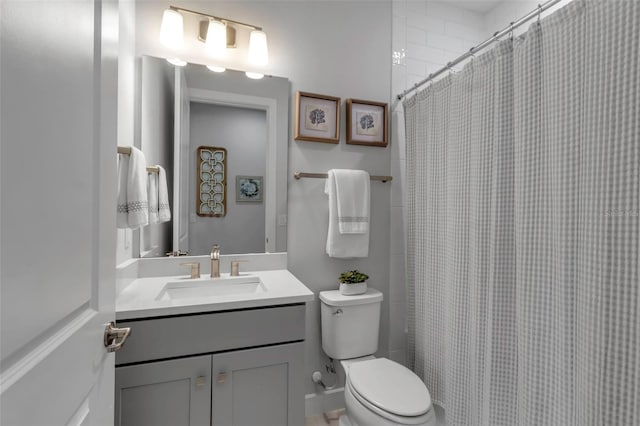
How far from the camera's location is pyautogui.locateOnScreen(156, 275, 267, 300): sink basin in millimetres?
1405

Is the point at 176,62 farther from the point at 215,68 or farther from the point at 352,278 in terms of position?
the point at 352,278

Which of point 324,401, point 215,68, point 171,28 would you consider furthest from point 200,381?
point 171,28

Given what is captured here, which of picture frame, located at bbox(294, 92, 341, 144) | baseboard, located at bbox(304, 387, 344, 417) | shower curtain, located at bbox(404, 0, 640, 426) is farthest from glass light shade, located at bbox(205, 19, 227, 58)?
baseboard, located at bbox(304, 387, 344, 417)

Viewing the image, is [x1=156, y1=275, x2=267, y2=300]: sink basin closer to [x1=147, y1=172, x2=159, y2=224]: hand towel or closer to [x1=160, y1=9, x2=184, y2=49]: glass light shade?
[x1=147, y1=172, x2=159, y2=224]: hand towel

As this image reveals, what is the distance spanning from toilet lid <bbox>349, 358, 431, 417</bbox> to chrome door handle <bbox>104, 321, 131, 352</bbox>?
98 centimetres

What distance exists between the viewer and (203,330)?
1122 mm

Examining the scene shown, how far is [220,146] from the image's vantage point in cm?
163

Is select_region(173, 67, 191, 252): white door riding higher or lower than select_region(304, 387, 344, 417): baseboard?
higher

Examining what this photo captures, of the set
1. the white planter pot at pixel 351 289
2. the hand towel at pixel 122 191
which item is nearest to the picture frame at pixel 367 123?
the white planter pot at pixel 351 289

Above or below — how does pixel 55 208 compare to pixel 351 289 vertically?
above

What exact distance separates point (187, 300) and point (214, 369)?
0.91 ft

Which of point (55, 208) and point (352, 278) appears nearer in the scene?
point (55, 208)

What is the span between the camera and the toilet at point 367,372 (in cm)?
121

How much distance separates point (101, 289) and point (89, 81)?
0.46 m
